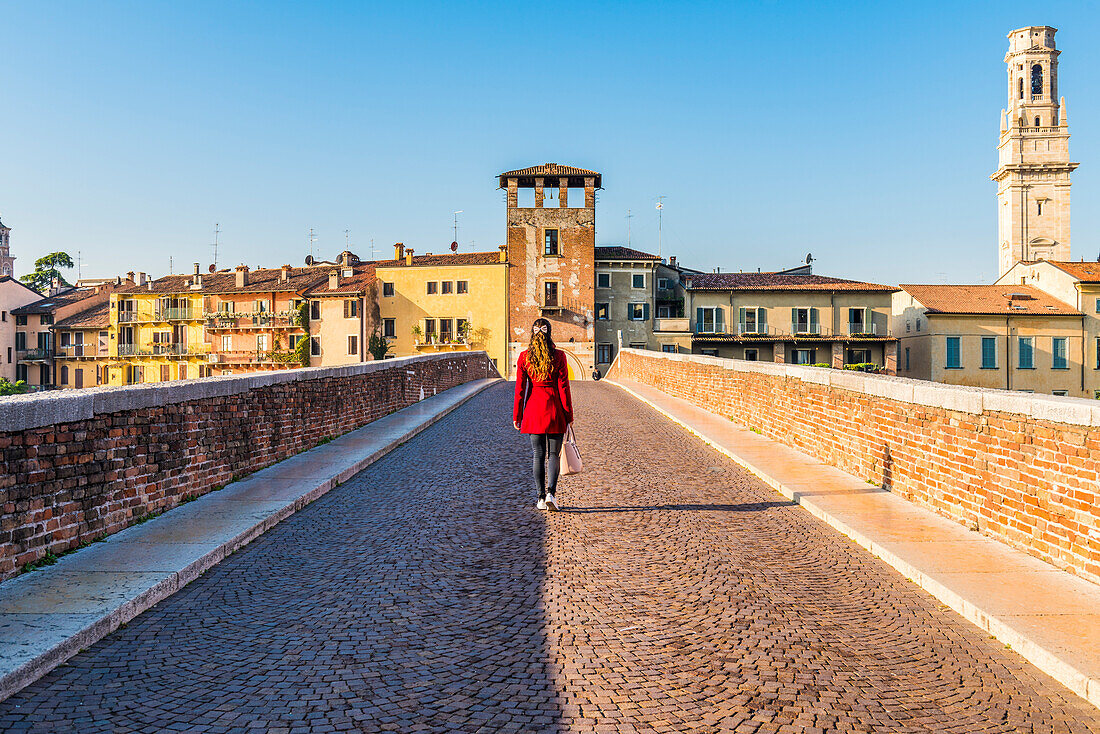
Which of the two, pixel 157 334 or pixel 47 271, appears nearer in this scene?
pixel 157 334

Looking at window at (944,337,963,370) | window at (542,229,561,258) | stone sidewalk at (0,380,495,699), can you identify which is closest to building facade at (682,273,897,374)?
window at (944,337,963,370)

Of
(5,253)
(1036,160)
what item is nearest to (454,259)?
(1036,160)

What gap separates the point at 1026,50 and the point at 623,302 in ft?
176

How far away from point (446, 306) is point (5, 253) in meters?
91.1

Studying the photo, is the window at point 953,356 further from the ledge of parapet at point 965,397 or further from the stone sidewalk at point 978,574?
the stone sidewalk at point 978,574

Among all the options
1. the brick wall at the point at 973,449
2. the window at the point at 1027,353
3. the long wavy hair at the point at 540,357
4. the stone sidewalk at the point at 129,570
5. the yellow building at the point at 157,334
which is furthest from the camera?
the yellow building at the point at 157,334

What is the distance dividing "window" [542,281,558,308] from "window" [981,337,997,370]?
31275 millimetres

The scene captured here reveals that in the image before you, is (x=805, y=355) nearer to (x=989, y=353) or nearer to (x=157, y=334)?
(x=989, y=353)

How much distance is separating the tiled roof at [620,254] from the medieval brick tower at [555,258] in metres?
2.21

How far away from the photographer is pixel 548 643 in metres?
4.33

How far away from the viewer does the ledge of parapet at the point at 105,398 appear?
5.23 meters

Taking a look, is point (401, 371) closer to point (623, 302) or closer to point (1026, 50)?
point (623, 302)

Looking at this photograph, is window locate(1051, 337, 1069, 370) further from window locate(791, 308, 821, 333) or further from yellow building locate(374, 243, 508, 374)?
yellow building locate(374, 243, 508, 374)

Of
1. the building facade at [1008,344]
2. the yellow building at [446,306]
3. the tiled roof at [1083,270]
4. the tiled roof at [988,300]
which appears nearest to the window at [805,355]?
the building facade at [1008,344]
